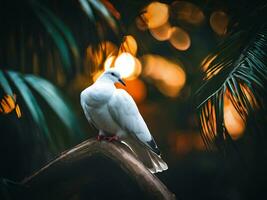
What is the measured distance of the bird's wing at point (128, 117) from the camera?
2049 millimetres

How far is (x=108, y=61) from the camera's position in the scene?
229 centimetres

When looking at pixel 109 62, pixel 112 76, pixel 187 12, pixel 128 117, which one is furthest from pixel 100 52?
pixel 187 12

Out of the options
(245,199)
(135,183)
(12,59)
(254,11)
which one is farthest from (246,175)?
(12,59)

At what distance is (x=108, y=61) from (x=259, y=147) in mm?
860

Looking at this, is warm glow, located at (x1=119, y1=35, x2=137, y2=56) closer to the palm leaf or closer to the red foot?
the palm leaf

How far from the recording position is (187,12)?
2346 mm

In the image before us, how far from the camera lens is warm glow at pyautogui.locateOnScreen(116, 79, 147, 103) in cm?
228

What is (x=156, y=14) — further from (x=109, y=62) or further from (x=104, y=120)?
(x=104, y=120)

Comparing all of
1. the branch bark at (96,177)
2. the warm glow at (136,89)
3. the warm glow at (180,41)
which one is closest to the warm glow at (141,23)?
the warm glow at (180,41)

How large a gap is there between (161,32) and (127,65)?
25cm

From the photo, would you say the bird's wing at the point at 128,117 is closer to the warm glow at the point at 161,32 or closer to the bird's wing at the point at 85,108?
the bird's wing at the point at 85,108

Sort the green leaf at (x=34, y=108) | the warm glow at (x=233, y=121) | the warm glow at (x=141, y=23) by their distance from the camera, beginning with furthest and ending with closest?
the warm glow at (x=141, y=23) → the warm glow at (x=233, y=121) → the green leaf at (x=34, y=108)

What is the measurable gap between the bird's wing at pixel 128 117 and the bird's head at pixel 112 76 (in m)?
0.07

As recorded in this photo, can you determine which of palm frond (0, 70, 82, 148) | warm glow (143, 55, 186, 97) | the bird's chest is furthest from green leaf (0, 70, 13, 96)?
warm glow (143, 55, 186, 97)
